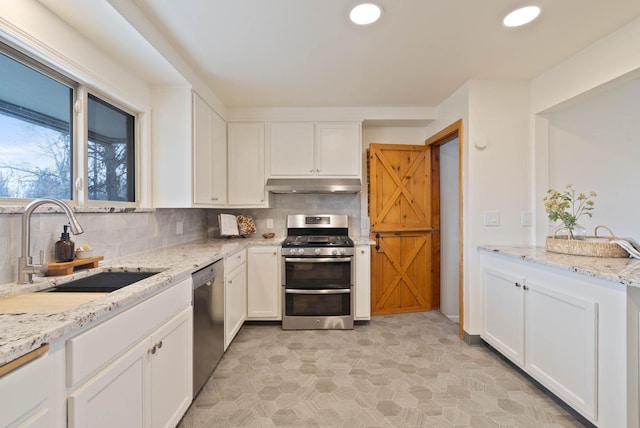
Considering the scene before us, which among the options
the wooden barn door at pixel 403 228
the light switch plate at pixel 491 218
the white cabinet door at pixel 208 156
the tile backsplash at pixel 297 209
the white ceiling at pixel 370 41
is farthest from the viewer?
the tile backsplash at pixel 297 209

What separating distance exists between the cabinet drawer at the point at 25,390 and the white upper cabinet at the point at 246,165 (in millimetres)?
2507

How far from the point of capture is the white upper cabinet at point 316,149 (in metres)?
3.17

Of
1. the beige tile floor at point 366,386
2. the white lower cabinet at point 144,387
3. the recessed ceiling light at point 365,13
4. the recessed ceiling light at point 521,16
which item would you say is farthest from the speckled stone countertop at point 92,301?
the recessed ceiling light at point 521,16

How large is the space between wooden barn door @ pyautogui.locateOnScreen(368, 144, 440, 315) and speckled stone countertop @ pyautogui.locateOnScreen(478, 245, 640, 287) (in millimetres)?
1232

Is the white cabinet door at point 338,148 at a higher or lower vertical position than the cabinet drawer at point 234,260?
higher

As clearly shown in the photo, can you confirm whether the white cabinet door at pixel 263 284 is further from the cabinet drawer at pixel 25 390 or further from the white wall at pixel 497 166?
the cabinet drawer at pixel 25 390

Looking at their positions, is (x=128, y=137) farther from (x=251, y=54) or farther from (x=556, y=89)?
(x=556, y=89)

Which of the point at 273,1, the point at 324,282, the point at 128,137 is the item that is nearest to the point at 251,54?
the point at 273,1

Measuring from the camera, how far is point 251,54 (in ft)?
6.93

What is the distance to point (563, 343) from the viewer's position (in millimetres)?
1666

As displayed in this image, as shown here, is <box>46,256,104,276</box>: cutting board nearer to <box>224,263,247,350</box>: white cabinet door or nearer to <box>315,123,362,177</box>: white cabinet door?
<box>224,263,247,350</box>: white cabinet door

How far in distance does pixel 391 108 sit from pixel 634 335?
2649 millimetres

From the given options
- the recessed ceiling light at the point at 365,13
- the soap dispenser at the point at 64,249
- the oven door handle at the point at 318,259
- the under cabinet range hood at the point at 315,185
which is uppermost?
the recessed ceiling light at the point at 365,13

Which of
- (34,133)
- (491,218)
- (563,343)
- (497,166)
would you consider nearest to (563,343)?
(563,343)
